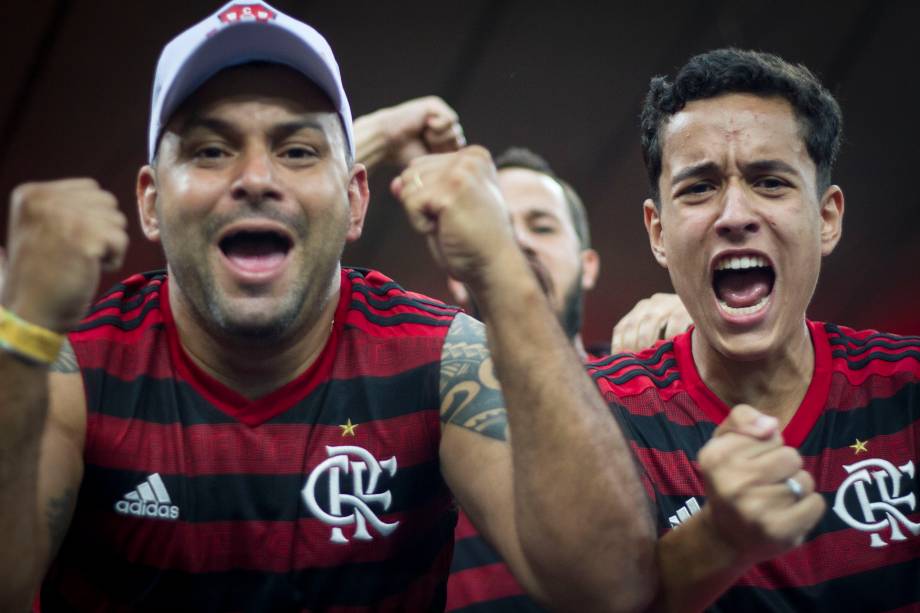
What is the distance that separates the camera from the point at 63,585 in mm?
1711

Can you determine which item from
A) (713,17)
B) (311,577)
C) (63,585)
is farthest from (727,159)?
(713,17)

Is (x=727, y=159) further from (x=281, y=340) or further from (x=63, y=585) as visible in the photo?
(x=63, y=585)

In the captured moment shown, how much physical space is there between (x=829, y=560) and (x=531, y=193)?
1.68 m

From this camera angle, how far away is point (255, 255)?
176cm

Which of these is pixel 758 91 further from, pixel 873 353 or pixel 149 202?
pixel 149 202

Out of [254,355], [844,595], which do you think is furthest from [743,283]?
[254,355]

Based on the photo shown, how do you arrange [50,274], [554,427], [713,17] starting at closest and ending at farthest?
1. [50,274]
2. [554,427]
3. [713,17]

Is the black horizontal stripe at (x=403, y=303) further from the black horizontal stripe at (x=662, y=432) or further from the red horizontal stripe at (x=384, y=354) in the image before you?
the black horizontal stripe at (x=662, y=432)

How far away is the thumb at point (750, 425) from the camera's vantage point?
1386 millimetres

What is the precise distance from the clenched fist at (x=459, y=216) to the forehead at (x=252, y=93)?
13.7 inches

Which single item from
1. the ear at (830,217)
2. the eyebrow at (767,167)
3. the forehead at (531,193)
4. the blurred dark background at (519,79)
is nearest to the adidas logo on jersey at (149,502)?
the eyebrow at (767,167)

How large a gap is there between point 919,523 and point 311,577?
3.19 ft

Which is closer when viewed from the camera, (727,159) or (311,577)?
(311,577)

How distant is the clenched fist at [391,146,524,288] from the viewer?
1.44 metres
